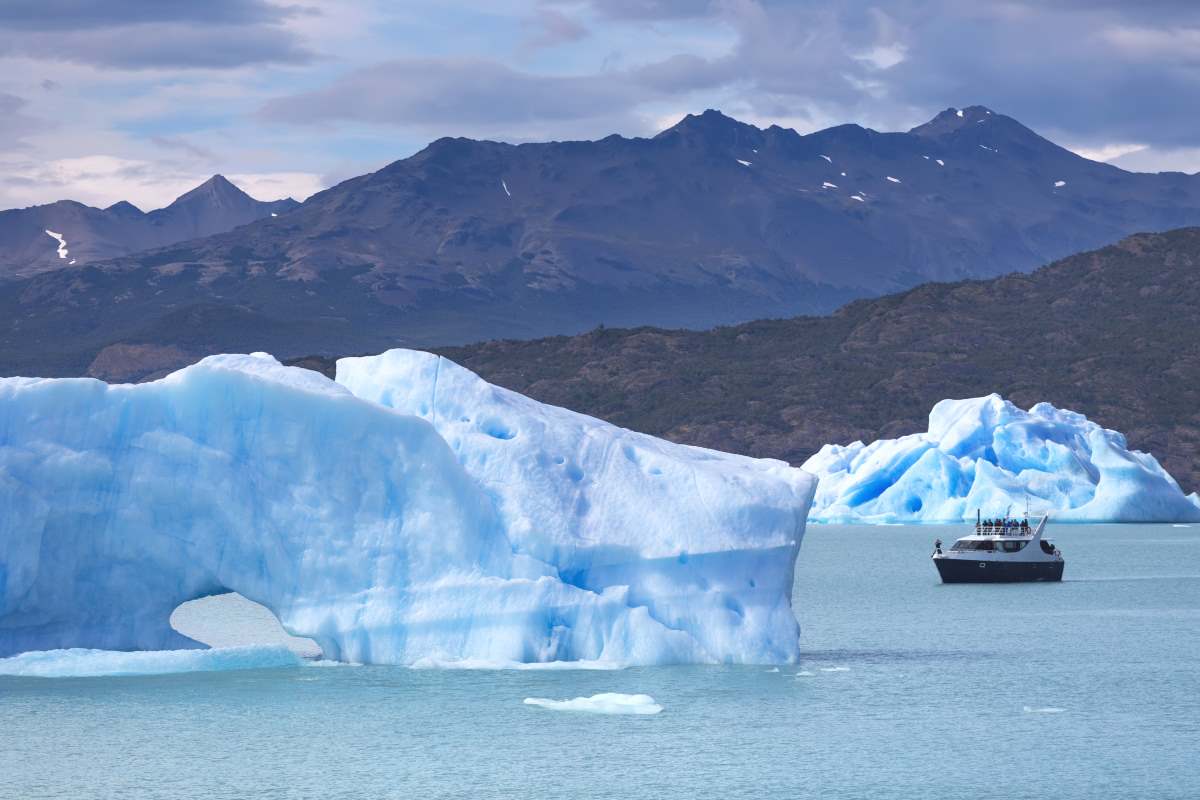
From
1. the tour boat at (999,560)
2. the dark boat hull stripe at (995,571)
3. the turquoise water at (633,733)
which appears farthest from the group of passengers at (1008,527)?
the turquoise water at (633,733)

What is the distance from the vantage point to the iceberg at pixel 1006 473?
87.9 meters

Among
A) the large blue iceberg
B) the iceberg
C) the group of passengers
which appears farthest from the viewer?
the iceberg

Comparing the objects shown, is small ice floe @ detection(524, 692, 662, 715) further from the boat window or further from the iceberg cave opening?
the boat window

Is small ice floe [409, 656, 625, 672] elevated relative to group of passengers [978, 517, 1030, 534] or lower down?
lower down

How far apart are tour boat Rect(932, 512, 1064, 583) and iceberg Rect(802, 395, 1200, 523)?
25.4 m

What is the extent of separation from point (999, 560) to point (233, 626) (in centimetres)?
2695

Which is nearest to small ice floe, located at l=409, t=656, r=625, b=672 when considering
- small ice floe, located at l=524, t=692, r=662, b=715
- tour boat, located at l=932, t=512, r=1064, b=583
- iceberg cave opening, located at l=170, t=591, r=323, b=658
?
small ice floe, located at l=524, t=692, r=662, b=715

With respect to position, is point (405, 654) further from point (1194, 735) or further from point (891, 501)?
point (891, 501)

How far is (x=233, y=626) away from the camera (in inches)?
1596

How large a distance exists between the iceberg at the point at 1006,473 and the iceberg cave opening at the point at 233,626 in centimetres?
4450

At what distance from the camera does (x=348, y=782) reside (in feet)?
72.5

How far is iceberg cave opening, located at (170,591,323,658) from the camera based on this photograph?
33.3 m

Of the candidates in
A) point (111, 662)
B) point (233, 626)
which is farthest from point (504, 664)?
point (233, 626)

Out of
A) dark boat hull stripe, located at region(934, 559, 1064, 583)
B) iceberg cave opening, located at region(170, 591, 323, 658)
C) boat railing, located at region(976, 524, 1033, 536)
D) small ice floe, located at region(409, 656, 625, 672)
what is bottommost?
iceberg cave opening, located at region(170, 591, 323, 658)
